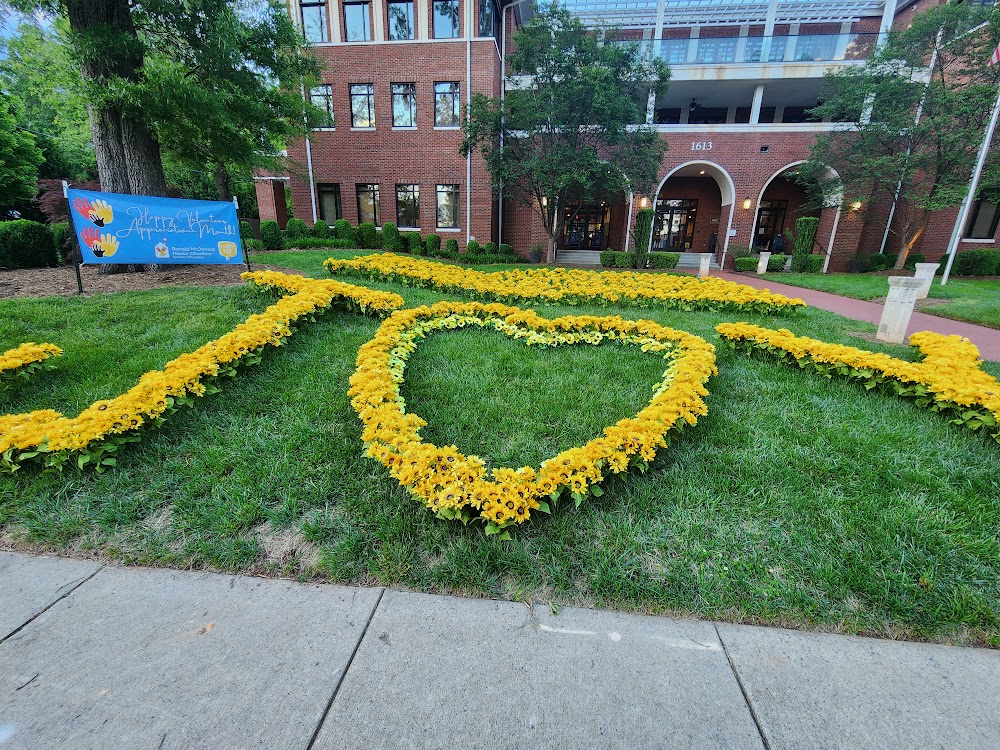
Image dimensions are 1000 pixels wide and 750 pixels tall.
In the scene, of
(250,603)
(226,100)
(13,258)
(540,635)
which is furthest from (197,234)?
(540,635)

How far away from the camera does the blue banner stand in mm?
5895

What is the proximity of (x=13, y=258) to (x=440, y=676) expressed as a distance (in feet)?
37.8

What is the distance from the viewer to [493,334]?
5.45 m

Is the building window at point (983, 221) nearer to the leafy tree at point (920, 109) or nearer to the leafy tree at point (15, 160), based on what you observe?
the leafy tree at point (920, 109)

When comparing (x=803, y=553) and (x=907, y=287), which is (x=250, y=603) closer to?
(x=803, y=553)

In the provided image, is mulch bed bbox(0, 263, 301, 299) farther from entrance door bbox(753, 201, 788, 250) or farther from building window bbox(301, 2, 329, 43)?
entrance door bbox(753, 201, 788, 250)

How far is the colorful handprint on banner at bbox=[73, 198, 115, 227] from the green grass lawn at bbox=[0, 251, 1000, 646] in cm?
283

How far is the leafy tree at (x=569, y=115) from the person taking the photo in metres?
12.2

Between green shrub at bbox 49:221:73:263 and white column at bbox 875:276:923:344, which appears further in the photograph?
green shrub at bbox 49:221:73:263

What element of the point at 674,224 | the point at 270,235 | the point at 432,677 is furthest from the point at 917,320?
the point at 674,224

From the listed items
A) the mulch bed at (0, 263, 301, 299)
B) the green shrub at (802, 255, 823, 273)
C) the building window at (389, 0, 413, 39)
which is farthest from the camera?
the green shrub at (802, 255, 823, 273)

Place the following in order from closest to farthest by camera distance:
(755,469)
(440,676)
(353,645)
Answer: (440,676), (353,645), (755,469)

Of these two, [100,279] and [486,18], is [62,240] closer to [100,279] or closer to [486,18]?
[100,279]

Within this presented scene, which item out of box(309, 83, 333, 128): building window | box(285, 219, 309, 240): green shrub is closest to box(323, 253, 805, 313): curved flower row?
box(285, 219, 309, 240): green shrub
